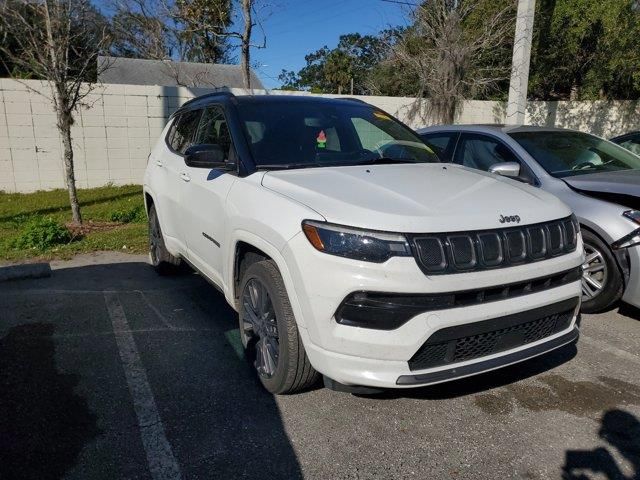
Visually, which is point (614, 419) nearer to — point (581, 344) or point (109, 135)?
point (581, 344)

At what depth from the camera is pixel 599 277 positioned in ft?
14.4

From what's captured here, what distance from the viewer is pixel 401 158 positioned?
3865 millimetres

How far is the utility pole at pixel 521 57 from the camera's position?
33.5 feet

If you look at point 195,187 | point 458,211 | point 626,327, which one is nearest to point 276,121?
point 195,187

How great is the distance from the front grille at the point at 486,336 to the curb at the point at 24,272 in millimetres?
4639

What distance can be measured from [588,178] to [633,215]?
0.63 metres

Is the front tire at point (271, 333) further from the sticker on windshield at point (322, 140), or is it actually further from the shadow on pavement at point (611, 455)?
the shadow on pavement at point (611, 455)

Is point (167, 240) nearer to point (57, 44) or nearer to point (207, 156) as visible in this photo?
point (207, 156)

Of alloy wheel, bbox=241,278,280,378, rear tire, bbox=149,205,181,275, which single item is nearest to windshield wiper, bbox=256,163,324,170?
alloy wheel, bbox=241,278,280,378

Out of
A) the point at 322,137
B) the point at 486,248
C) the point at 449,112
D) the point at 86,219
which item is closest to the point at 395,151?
the point at 322,137

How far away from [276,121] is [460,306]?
1.99 meters

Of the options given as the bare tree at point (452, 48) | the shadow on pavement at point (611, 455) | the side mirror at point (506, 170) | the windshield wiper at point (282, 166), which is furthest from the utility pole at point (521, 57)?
the shadow on pavement at point (611, 455)

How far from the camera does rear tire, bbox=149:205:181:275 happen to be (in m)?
5.39

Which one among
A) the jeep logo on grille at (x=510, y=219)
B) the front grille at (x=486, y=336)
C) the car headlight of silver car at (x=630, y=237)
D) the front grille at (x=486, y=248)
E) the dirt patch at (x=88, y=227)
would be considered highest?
the jeep logo on grille at (x=510, y=219)
